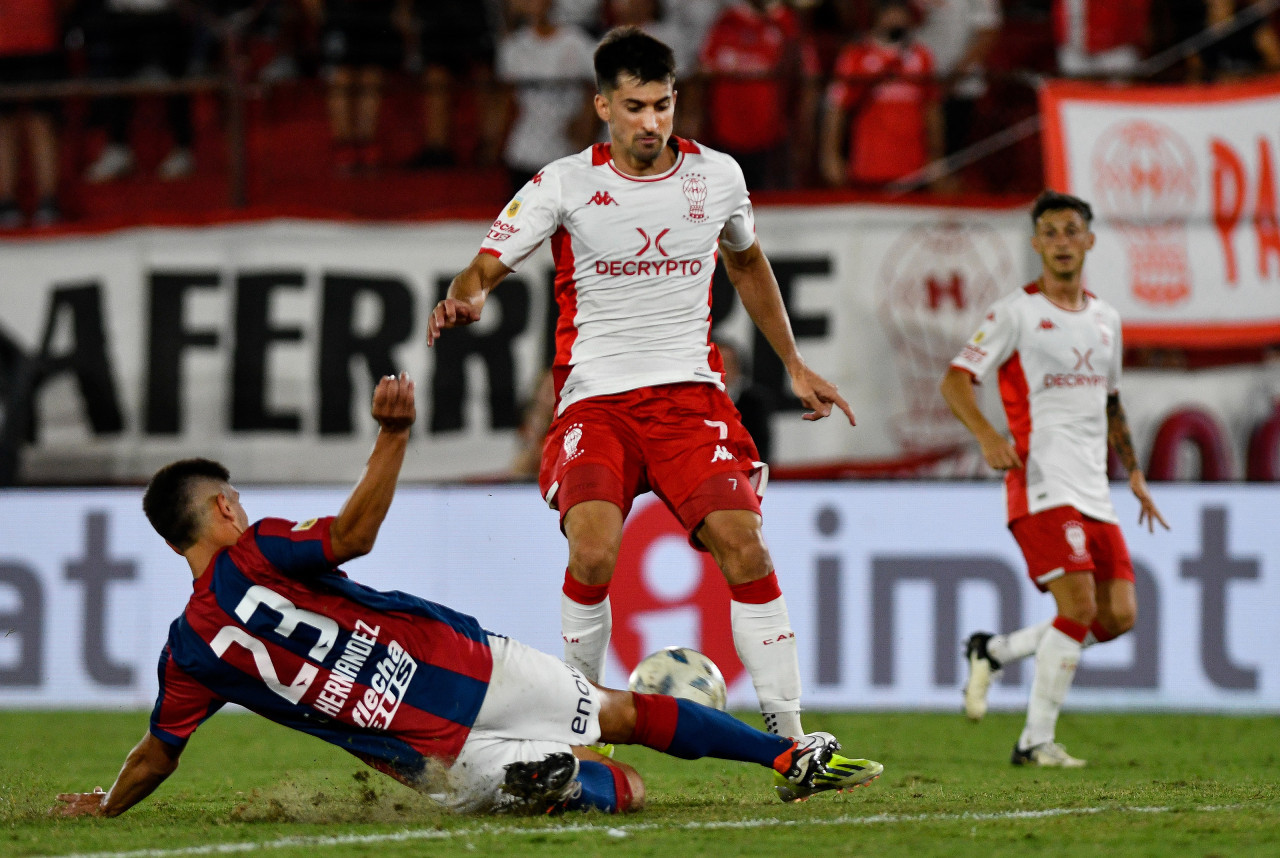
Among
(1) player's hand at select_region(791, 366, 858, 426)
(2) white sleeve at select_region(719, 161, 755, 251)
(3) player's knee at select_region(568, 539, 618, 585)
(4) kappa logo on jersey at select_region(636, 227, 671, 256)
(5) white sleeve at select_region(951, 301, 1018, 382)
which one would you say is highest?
(2) white sleeve at select_region(719, 161, 755, 251)

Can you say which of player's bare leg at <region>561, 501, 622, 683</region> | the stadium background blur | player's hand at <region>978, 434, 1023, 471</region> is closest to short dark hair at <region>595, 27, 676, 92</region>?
player's bare leg at <region>561, 501, 622, 683</region>

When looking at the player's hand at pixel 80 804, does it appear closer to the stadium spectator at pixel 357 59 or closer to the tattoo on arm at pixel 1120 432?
the tattoo on arm at pixel 1120 432

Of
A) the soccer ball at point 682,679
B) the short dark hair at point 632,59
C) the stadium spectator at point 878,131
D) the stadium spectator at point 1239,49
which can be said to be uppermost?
the stadium spectator at point 1239,49

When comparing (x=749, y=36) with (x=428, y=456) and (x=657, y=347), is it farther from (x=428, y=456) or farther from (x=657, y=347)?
(x=657, y=347)

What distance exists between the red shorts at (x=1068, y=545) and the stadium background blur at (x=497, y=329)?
208cm

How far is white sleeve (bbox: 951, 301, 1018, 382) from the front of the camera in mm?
7219

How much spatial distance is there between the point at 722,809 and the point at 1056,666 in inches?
95.4

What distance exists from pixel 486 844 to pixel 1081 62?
8850 millimetres

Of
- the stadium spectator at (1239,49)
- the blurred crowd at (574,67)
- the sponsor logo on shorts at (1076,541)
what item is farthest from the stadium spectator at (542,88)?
the sponsor logo on shorts at (1076,541)

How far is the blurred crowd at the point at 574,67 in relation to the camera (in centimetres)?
1115

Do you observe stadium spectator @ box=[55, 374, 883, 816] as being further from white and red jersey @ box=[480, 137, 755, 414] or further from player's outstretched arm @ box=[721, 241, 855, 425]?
player's outstretched arm @ box=[721, 241, 855, 425]

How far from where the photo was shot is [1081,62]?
11.5 meters

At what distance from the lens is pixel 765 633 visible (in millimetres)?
5270

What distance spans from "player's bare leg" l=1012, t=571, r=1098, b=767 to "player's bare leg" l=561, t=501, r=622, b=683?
87.7 inches
